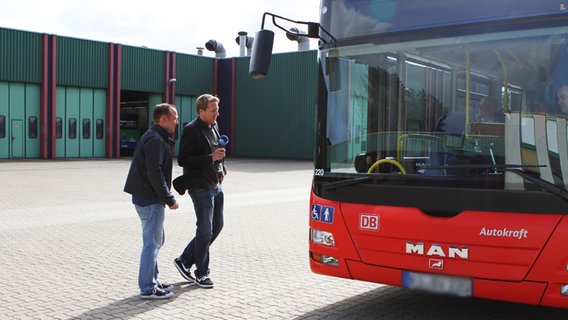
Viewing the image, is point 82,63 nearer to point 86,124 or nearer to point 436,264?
point 86,124

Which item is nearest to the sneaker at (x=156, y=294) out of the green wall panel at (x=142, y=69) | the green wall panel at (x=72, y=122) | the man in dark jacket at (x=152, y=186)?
the man in dark jacket at (x=152, y=186)

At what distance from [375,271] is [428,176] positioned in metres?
0.84

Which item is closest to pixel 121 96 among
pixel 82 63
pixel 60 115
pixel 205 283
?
pixel 82 63

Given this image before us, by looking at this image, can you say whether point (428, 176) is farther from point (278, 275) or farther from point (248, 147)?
point (248, 147)

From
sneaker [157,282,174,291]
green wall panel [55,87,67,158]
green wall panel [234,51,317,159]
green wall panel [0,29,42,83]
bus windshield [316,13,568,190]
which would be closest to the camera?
bus windshield [316,13,568,190]

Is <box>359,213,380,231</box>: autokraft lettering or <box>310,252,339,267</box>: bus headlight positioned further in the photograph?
<box>310,252,339,267</box>: bus headlight

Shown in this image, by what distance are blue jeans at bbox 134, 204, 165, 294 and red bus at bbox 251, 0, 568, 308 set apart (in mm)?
1365

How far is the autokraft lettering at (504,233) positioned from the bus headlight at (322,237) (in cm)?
118

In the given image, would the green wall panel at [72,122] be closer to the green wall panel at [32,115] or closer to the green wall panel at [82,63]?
the green wall panel at [82,63]

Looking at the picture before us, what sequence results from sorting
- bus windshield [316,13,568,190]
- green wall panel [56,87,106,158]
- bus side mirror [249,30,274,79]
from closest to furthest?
1. bus windshield [316,13,568,190]
2. bus side mirror [249,30,274,79]
3. green wall panel [56,87,106,158]

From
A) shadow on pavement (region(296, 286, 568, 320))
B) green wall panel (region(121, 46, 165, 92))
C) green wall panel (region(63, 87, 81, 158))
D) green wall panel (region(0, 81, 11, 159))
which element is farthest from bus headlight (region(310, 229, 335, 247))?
green wall panel (region(121, 46, 165, 92))

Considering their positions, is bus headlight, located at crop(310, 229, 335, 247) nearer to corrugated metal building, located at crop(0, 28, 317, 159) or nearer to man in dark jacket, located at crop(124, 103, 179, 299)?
man in dark jacket, located at crop(124, 103, 179, 299)

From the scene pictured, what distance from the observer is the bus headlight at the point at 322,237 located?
4.98 m

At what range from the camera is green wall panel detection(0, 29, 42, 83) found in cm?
2989
